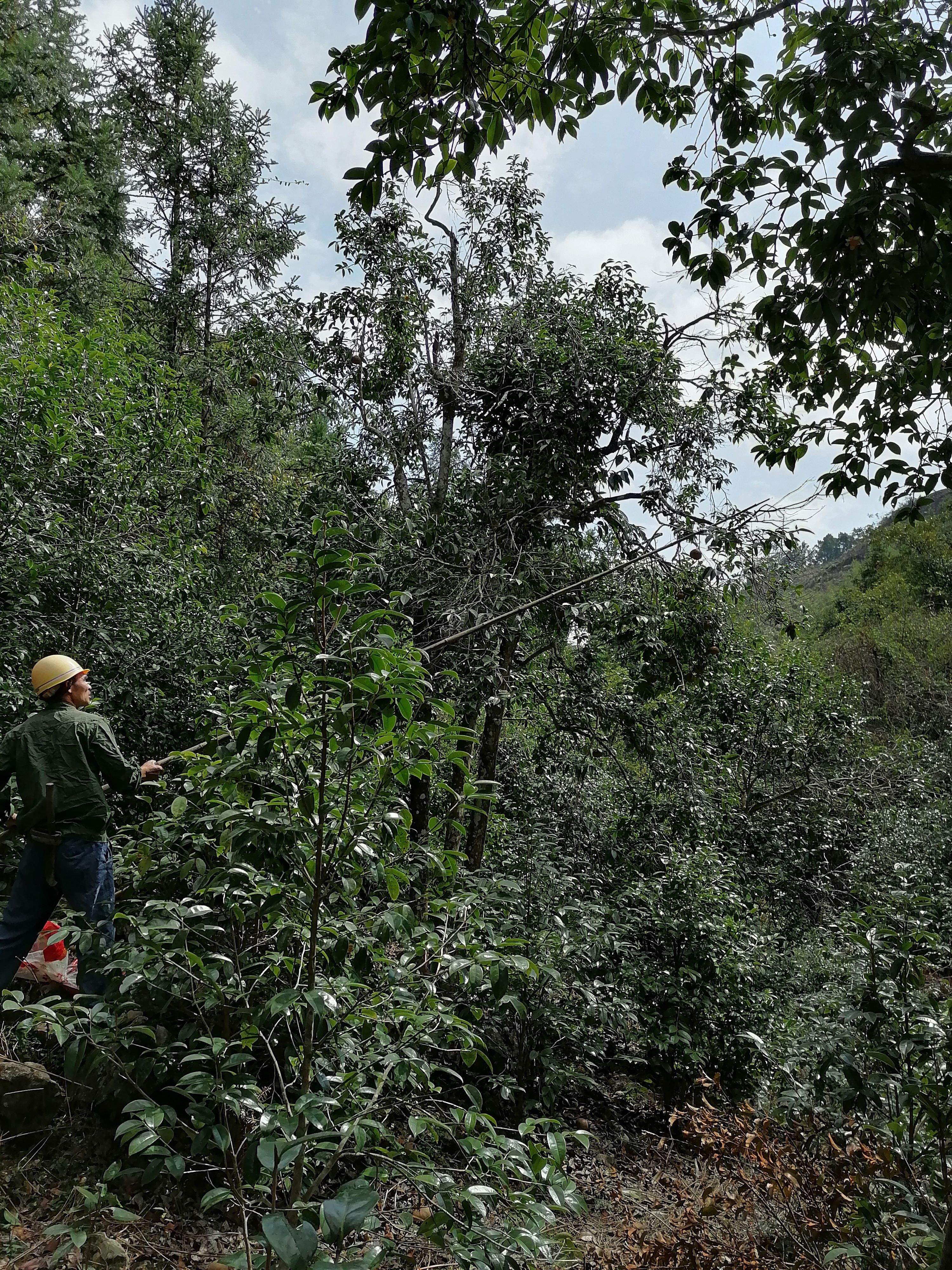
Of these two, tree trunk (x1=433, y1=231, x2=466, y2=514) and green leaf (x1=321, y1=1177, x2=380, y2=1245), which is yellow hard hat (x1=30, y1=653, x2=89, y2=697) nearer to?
green leaf (x1=321, y1=1177, x2=380, y2=1245)

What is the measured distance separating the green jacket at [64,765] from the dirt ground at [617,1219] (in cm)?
124

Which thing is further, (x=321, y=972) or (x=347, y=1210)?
(x=321, y=972)

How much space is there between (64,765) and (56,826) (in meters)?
0.27

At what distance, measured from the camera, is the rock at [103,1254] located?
8.75 feet

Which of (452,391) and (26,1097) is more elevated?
(452,391)

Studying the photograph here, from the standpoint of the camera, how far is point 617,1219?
3971mm

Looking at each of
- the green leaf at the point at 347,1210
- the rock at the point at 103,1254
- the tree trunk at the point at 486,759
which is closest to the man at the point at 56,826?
the rock at the point at 103,1254

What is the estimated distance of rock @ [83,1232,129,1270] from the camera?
267cm

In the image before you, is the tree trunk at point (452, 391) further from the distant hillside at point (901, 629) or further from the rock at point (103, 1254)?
the distant hillside at point (901, 629)

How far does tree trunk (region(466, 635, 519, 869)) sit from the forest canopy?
0.06 m

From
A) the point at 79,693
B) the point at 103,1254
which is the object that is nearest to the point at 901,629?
the point at 79,693

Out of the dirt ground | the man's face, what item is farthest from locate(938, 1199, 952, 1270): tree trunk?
the man's face

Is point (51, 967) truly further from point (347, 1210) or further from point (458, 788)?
point (347, 1210)

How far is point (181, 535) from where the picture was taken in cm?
737
